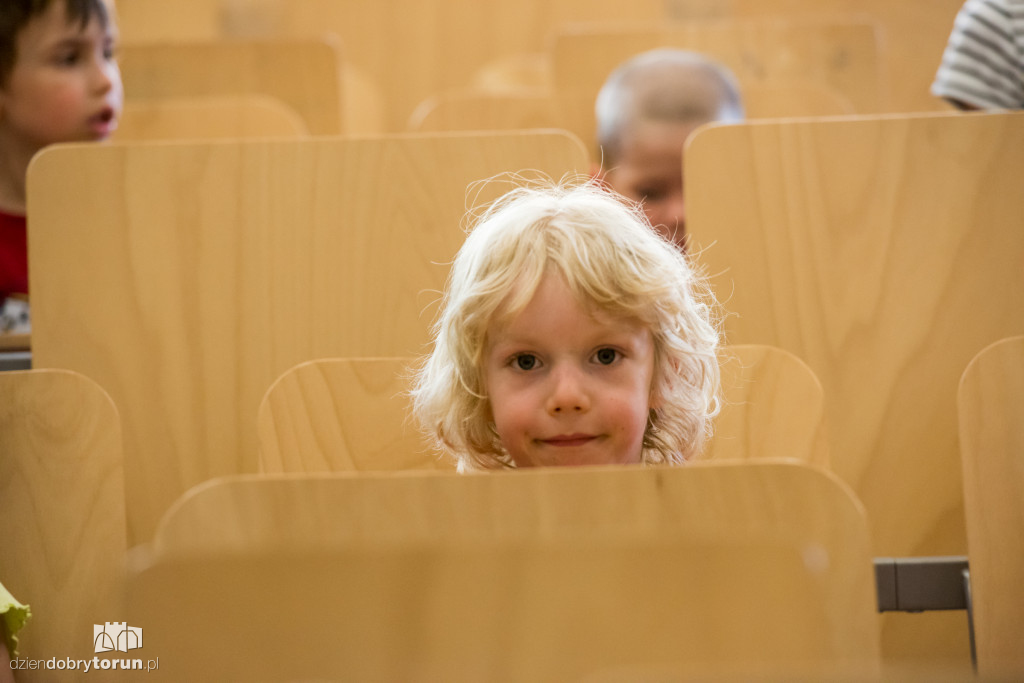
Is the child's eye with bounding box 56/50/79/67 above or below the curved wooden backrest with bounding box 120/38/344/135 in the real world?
below

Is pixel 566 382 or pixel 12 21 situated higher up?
pixel 12 21

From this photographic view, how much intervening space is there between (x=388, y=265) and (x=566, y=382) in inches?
11.0

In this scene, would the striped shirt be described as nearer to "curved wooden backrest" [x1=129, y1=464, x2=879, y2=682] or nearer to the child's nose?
the child's nose

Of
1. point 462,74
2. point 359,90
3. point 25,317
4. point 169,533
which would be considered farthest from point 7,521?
point 462,74

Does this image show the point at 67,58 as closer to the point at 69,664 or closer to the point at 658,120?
the point at 658,120

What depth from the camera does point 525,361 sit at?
2.74 feet

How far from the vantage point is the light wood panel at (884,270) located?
96cm

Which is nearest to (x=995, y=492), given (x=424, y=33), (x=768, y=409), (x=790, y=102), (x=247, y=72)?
(x=768, y=409)

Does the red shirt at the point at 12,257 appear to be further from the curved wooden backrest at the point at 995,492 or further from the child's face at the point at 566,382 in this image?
the curved wooden backrest at the point at 995,492

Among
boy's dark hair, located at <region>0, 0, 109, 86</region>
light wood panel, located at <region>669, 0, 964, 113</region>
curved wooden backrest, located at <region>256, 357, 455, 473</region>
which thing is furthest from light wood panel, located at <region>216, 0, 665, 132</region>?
curved wooden backrest, located at <region>256, 357, 455, 473</region>

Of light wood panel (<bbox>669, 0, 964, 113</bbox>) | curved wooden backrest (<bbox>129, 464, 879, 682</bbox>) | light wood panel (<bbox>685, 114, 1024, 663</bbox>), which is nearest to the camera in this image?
curved wooden backrest (<bbox>129, 464, 879, 682</bbox>)

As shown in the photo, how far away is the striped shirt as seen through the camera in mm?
1248

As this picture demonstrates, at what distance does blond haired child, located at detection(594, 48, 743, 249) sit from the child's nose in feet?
1.67

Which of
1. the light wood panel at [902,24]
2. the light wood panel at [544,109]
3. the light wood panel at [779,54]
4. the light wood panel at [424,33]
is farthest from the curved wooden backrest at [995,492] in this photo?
the light wood panel at [424,33]
